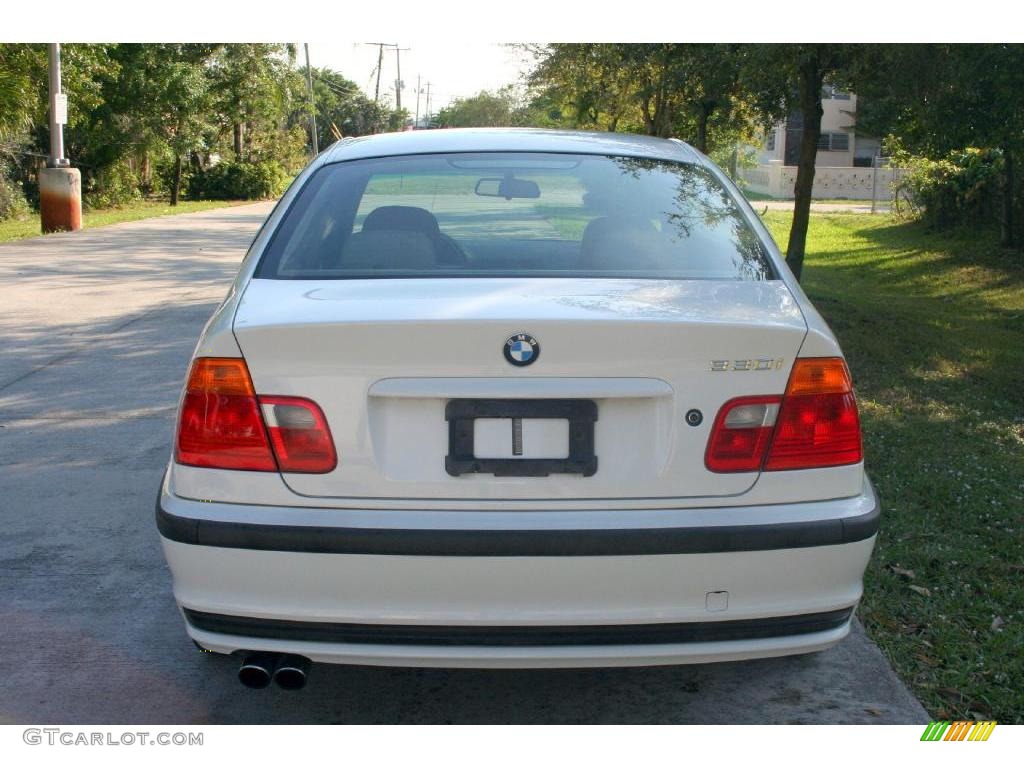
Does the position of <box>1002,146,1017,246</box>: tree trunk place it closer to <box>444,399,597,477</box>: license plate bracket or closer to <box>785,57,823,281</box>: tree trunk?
<box>785,57,823,281</box>: tree trunk

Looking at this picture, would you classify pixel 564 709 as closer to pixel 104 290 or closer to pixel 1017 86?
pixel 1017 86

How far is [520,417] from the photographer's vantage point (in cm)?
278

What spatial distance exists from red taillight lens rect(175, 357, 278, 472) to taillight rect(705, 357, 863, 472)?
110 cm

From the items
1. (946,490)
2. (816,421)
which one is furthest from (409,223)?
(946,490)

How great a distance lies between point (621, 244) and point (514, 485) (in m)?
1.08

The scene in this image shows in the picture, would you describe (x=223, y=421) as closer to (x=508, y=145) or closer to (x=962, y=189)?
(x=508, y=145)

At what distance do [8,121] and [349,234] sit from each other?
18008 mm

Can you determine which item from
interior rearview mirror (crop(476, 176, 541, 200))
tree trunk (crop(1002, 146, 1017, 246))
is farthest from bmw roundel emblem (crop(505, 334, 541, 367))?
tree trunk (crop(1002, 146, 1017, 246))

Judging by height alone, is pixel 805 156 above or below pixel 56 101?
below

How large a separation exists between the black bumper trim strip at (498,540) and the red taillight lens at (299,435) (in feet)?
0.52

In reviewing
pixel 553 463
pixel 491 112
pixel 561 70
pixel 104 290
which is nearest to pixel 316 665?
pixel 553 463

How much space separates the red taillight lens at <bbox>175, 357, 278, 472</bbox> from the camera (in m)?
2.85

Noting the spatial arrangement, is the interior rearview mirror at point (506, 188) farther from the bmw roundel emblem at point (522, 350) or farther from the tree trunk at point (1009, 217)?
the tree trunk at point (1009, 217)

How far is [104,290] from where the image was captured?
12.5m
